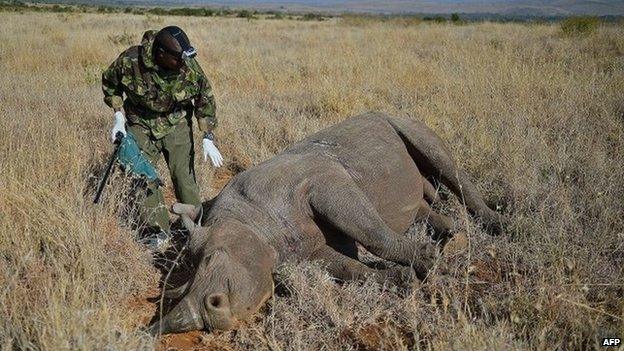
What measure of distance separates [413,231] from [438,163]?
0.65 m

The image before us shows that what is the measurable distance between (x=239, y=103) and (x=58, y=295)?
6447 mm

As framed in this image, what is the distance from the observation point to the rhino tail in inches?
189

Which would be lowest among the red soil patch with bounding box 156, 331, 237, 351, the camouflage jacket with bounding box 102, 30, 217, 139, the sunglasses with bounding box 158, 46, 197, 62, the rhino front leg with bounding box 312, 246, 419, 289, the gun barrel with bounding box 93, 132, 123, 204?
the red soil patch with bounding box 156, 331, 237, 351

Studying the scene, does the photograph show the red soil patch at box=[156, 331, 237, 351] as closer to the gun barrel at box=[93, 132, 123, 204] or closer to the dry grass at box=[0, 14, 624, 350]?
the dry grass at box=[0, 14, 624, 350]

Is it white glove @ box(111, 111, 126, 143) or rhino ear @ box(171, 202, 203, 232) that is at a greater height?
white glove @ box(111, 111, 126, 143)

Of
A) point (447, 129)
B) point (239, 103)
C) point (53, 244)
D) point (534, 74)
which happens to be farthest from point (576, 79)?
point (53, 244)

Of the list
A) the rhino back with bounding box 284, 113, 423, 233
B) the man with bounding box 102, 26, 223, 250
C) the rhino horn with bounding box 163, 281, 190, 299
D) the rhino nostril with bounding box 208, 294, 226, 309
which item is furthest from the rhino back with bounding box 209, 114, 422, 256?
the man with bounding box 102, 26, 223, 250

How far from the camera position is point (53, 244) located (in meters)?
3.79

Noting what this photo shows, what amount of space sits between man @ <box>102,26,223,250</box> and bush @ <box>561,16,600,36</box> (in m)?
15.8

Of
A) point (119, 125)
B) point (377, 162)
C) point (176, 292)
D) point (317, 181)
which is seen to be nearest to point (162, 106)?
point (119, 125)

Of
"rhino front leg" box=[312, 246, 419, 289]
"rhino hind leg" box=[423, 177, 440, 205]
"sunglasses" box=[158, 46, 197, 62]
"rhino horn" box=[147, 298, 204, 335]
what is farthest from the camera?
"rhino hind leg" box=[423, 177, 440, 205]

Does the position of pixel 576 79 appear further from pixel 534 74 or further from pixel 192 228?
pixel 192 228

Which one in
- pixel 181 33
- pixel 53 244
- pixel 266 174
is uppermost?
pixel 181 33

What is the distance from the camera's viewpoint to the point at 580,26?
59.6 ft
